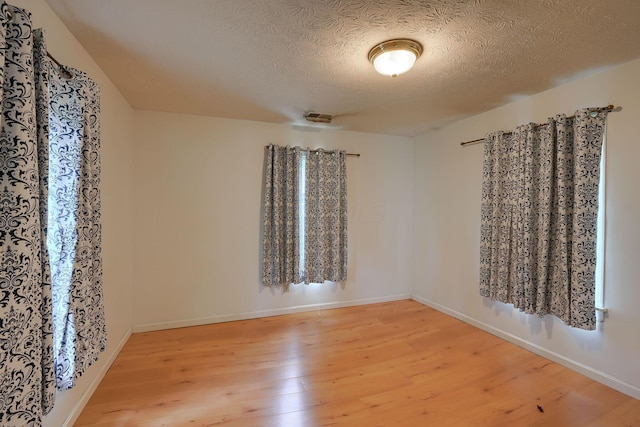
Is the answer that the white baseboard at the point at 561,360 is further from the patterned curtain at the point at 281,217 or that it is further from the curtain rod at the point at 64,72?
the curtain rod at the point at 64,72

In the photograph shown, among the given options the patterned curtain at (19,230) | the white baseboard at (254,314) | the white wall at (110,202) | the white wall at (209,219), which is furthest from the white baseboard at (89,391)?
the patterned curtain at (19,230)

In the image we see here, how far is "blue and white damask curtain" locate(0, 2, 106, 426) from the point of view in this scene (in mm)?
985

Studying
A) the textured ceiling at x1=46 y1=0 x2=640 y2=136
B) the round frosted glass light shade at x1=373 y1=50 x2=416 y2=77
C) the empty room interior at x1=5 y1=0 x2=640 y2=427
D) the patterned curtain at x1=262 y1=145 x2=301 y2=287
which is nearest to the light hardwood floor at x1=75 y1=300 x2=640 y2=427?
the empty room interior at x1=5 y1=0 x2=640 y2=427

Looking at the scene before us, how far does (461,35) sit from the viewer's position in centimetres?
165

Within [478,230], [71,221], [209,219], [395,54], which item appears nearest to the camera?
[71,221]

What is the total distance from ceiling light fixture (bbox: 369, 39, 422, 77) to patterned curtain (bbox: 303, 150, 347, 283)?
172 cm

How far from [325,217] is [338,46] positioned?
6.82ft

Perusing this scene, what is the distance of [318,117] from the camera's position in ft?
10.2

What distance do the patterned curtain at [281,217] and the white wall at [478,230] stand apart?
181cm

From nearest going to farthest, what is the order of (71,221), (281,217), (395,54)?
(71,221), (395,54), (281,217)

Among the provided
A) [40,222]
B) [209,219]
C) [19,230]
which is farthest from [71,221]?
[209,219]

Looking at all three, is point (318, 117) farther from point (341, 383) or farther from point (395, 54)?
point (341, 383)

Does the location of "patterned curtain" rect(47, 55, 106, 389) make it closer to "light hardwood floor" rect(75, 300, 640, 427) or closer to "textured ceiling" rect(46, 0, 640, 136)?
"textured ceiling" rect(46, 0, 640, 136)

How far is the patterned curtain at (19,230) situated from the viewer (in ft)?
3.17
